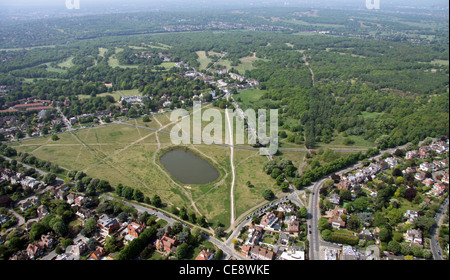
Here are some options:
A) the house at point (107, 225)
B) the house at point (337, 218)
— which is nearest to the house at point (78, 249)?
the house at point (107, 225)

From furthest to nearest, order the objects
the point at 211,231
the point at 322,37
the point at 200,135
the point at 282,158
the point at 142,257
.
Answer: the point at 322,37 → the point at 200,135 → the point at 282,158 → the point at 211,231 → the point at 142,257

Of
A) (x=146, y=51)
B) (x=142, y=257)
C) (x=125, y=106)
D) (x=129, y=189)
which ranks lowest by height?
(x=142, y=257)

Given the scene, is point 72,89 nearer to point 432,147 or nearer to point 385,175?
point 385,175

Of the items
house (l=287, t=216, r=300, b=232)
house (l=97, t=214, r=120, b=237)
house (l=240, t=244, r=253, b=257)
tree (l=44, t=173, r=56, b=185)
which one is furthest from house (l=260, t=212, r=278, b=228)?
tree (l=44, t=173, r=56, b=185)

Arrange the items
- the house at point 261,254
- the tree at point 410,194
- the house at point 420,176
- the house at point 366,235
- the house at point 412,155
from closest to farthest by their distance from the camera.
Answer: the house at point 261,254 → the house at point 366,235 → the tree at point 410,194 → the house at point 420,176 → the house at point 412,155

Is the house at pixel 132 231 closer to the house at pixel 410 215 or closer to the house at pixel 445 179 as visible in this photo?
the house at pixel 410 215

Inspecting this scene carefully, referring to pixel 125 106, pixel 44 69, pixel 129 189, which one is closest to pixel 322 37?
pixel 125 106

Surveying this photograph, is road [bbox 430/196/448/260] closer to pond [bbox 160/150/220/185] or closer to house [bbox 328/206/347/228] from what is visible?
house [bbox 328/206/347/228]
